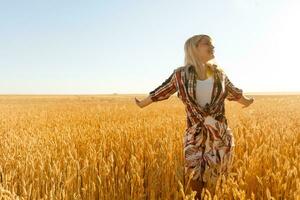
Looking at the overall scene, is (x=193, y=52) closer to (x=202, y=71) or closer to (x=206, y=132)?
(x=202, y=71)

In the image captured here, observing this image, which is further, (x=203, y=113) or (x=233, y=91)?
(x=233, y=91)

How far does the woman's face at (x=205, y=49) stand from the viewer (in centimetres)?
310

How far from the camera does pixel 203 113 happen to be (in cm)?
315

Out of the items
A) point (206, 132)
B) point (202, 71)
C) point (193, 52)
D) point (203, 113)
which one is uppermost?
point (193, 52)

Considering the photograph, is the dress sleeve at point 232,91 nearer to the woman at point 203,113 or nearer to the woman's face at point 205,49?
the woman at point 203,113

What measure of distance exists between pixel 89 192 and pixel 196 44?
1.35 meters

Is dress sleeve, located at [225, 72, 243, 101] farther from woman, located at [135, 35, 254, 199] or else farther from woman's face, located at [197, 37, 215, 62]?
woman's face, located at [197, 37, 215, 62]

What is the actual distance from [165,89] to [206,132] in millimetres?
487

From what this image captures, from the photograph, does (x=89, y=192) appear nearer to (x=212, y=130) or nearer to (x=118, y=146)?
(x=212, y=130)

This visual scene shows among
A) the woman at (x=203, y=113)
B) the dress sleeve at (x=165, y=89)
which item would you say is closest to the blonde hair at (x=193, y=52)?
the woman at (x=203, y=113)

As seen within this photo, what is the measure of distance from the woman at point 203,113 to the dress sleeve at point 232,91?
15cm

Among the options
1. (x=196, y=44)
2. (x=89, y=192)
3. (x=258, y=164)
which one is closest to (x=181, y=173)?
(x=258, y=164)

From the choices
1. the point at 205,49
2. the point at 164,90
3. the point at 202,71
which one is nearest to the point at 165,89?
the point at 164,90

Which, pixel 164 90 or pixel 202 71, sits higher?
pixel 202 71
